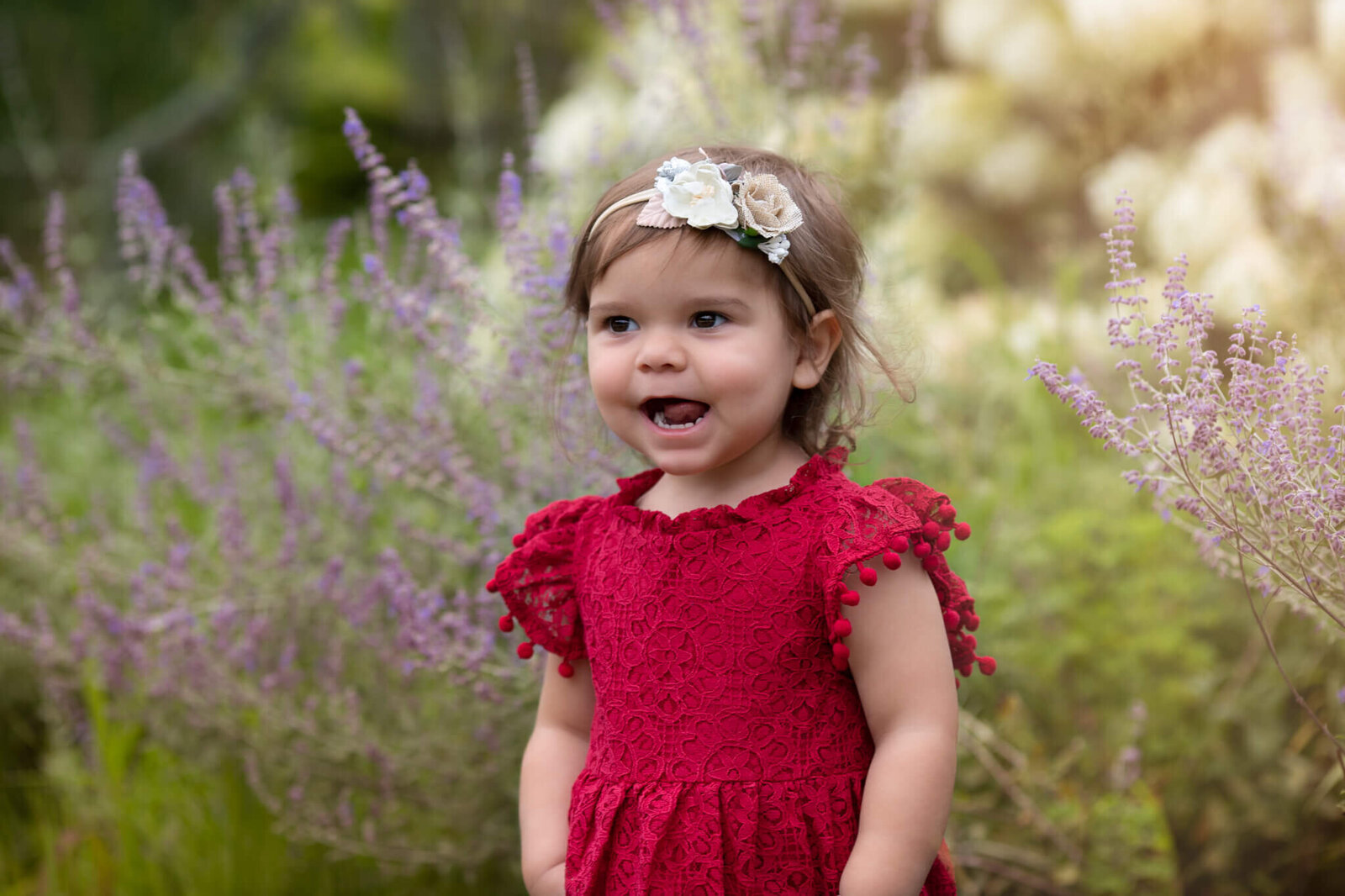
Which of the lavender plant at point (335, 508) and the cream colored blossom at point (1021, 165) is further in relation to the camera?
the cream colored blossom at point (1021, 165)

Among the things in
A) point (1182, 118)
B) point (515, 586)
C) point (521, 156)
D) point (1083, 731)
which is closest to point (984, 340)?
point (1182, 118)

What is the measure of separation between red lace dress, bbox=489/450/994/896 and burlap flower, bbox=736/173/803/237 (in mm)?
280

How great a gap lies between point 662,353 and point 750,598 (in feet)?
0.96

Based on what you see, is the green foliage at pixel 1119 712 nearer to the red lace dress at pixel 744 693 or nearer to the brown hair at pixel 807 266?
the brown hair at pixel 807 266

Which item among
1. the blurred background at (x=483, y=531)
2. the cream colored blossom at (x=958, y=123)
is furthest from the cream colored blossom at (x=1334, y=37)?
the cream colored blossom at (x=958, y=123)

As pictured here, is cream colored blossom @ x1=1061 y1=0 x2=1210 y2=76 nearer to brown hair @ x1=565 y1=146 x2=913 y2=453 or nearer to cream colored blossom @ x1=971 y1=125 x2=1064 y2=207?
cream colored blossom @ x1=971 y1=125 x2=1064 y2=207

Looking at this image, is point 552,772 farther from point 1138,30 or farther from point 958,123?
point 958,123

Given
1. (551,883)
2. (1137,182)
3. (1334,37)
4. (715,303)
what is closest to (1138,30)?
(1137,182)

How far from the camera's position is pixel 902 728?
1.36m

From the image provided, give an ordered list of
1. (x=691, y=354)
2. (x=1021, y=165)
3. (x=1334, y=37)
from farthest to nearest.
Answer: (x=1021, y=165) → (x=1334, y=37) → (x=691, y=354)

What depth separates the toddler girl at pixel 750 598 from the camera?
1378 mm

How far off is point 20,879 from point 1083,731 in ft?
7.56

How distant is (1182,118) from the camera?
12.9 ft

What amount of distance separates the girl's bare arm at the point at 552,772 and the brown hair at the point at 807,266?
1.48 feet
